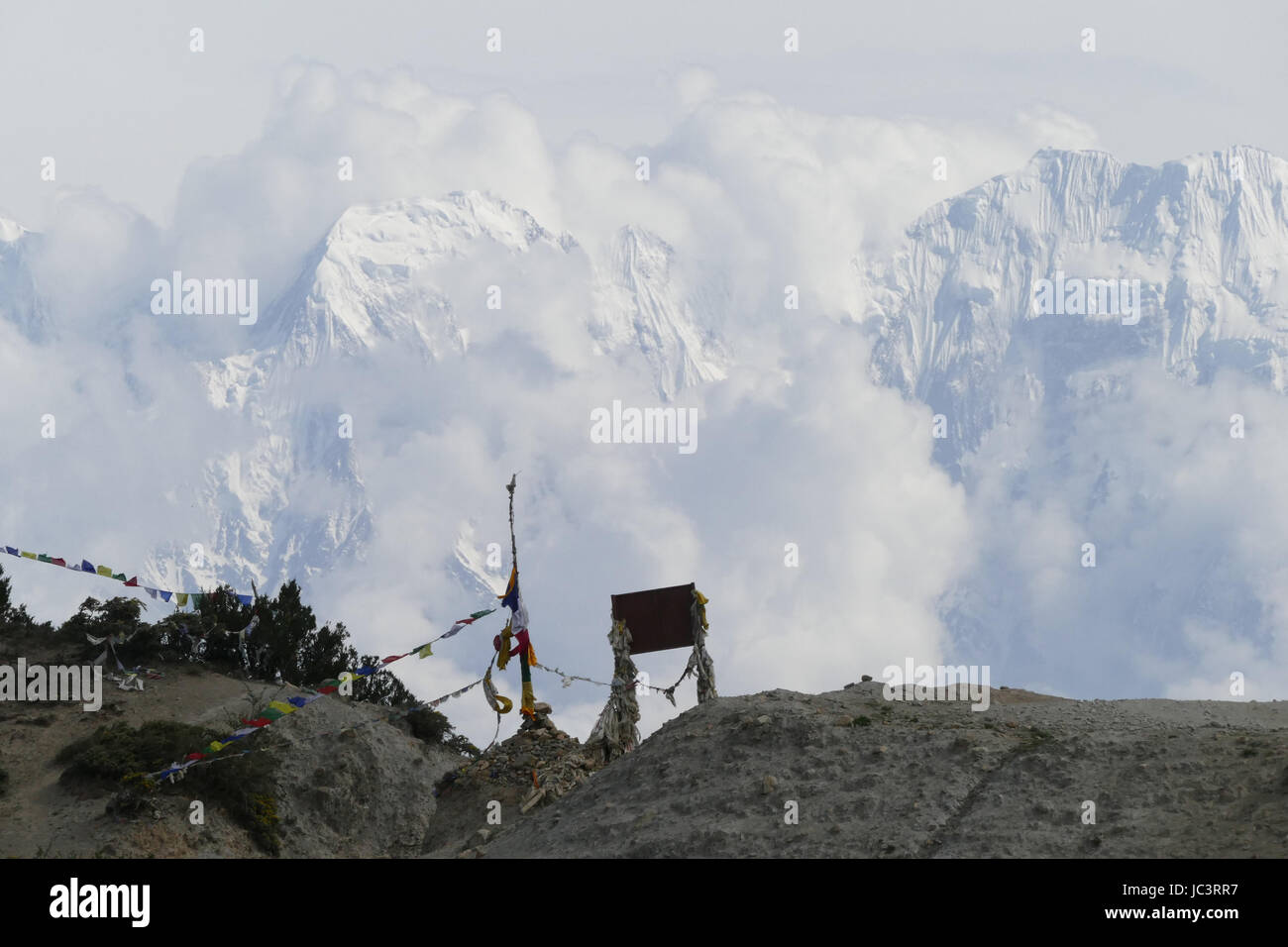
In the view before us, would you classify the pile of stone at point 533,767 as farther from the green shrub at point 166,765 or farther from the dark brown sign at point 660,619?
the green shrub at point 166,765

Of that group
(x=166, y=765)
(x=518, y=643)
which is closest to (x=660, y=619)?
(x=518, y=643)

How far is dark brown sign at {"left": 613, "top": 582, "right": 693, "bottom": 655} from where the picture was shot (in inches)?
1196

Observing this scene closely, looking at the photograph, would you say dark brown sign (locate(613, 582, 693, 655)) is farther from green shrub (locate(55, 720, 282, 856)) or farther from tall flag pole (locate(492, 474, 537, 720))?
green shrub (locate(55, 720, 282, 856))

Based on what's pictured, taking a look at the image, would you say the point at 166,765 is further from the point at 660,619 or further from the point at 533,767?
the point at 660,619

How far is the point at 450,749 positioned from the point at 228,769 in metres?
7.38

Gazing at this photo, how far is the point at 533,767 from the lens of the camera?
29.8m

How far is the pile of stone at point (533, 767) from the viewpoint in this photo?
28880 mm

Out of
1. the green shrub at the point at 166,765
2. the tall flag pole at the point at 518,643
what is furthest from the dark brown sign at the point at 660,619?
the green shrub at the point at 166,765

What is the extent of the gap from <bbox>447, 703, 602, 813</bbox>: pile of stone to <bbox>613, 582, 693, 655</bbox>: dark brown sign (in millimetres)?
2608

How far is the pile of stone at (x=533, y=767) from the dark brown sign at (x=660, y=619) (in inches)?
103

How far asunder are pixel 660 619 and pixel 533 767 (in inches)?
159

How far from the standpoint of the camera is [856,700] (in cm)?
2734
